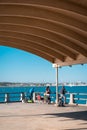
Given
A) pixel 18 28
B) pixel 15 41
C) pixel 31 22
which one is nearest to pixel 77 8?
pixel 31 22

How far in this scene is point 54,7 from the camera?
1314 centimetres

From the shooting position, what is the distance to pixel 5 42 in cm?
2086

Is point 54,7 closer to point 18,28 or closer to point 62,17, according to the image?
point 62,17

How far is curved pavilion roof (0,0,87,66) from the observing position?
13250 millimetres

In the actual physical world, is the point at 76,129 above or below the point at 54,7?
below

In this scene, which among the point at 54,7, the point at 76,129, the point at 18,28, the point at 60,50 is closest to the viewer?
the point at 54,7

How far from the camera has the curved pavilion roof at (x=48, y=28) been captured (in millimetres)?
13250

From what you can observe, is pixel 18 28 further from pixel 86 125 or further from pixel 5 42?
pixel 86 125

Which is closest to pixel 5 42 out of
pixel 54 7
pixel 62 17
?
pixel 62 17

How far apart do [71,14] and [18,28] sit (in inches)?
166

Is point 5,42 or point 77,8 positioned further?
point 5,42

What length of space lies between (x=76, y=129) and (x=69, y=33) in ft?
19.1

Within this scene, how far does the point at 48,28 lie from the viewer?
1700 cm

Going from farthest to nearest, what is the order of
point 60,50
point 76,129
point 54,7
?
point 60,50
point 76,129
point 54,7
